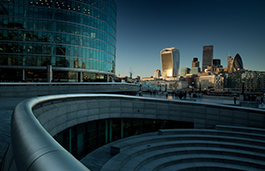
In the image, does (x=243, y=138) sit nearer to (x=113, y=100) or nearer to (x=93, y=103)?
(x=113, y=100)

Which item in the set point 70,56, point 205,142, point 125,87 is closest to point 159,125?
point 205,142

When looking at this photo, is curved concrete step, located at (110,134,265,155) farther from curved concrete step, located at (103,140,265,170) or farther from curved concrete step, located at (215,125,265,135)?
curved concrete step, located at (215,125,265,135)

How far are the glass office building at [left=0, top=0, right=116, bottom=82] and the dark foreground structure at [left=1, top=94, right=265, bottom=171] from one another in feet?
115

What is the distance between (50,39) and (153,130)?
42935 millimetres

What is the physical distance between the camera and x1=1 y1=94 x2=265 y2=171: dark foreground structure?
11312 millimetres

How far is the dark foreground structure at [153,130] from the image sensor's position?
1131 centimetres

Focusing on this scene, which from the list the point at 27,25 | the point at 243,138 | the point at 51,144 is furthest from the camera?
the point at 27,25

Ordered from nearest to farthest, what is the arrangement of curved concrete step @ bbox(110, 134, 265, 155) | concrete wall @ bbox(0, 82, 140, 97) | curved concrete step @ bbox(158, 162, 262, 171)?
curved concrete step @ bbox(158, 162, 262, 171), curved concrete step @ bbox(110, 134, 265, 155), concrete wall @ bbox(0, 82, 140, 97)

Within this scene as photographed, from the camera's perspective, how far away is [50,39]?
47.2 m

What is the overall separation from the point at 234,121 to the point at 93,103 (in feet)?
45.4

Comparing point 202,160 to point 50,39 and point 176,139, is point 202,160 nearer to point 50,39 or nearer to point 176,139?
point 176,139

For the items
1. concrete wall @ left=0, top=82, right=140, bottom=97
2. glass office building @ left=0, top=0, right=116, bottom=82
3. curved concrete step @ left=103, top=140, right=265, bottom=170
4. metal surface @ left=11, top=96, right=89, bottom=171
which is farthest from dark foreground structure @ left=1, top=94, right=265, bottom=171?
glass office building @ left=0, top=0, right=116, bottom=82

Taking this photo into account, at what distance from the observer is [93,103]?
14656 millimetres

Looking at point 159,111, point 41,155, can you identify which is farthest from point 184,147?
point 41,155
